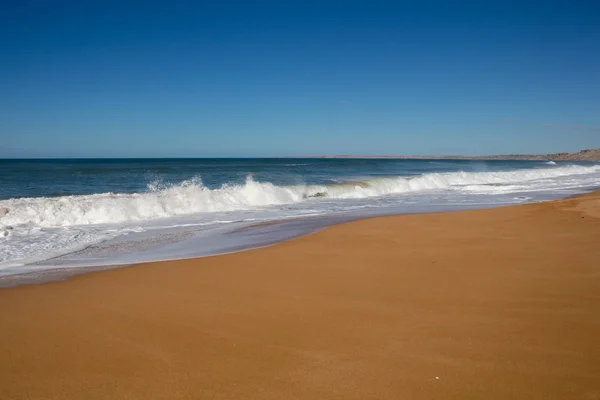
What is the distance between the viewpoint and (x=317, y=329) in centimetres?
381

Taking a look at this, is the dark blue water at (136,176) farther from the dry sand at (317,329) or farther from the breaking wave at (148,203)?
the dry sand at (317,329)

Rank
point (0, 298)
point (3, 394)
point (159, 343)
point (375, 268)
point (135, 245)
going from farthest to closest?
1. point (135, 245)
2. point (375, 268)
3. point (0, 298)
4. point (159, 343)
5. point (3, 394)

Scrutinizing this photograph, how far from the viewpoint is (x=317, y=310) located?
169 inches

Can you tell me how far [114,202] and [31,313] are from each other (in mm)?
10269

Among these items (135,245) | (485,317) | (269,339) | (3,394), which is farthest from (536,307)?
(135,245)

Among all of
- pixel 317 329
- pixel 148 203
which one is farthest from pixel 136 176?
pixel 317 329

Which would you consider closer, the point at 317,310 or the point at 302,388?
the point at 302,388

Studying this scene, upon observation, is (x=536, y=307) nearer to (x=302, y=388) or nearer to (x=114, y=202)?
(x=302, y=388)

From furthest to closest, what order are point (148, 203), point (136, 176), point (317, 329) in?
1. point (136, 176)
2. point (148, 203)
3. point (317, 329)

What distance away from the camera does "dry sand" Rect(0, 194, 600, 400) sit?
2898mm

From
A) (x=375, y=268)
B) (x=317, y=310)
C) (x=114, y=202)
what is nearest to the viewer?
(x=317, y=310)

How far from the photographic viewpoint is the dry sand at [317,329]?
9.51ft

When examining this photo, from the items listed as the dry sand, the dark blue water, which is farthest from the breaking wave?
the dry sand

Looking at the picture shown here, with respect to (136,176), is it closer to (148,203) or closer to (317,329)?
(148,203)
